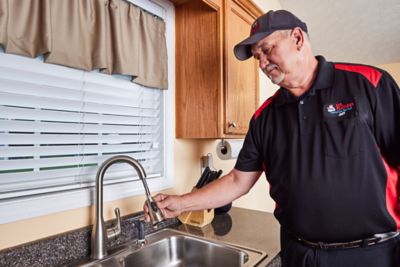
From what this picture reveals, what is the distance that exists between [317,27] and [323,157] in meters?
2.80

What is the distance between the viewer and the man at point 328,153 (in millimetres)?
896

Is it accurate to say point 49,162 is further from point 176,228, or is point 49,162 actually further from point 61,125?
point 176,228

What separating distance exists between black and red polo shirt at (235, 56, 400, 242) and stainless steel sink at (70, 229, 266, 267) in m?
0.26

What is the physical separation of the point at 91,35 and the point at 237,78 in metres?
0.85

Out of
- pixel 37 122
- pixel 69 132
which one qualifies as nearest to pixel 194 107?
pixel 69 132

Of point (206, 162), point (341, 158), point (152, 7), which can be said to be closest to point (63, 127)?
point (152, 7)

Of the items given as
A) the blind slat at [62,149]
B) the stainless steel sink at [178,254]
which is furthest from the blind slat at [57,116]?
the stainless steel sink at [178,254]

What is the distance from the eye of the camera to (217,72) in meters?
1.51

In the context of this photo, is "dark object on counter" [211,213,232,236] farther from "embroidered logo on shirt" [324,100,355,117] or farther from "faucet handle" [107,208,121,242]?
"embroidered logo on shirt" [324,100,355,117]

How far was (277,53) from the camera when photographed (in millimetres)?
1030

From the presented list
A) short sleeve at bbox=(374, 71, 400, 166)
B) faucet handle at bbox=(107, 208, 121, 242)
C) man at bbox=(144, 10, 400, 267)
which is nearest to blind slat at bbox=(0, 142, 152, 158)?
faucet handle at bbox=(107, 208, 121, 242)

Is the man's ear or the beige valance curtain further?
the man's ear

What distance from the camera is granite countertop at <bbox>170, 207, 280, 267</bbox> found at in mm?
1167

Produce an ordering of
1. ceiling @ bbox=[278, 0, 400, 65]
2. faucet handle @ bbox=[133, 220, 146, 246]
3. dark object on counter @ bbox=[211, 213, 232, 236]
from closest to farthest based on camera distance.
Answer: faucet handle @ bbox=[133, 220, 146, 246], dark object on counter @ bbox=[211, 213, 232, 236], ceiling @ bbox=[278, 0, 400, 65]
